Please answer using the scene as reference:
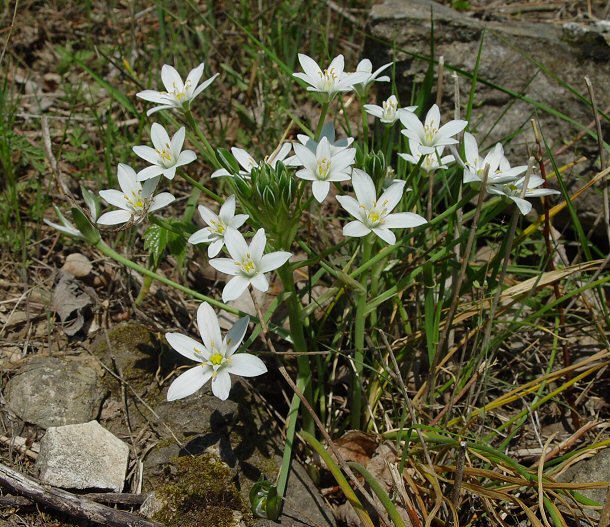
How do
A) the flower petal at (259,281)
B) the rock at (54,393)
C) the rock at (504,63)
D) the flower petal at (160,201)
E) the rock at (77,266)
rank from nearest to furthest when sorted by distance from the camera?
the flower petal at (259,281) < the flower petal at (160,201) < the rock at (54,393) < the rock at (77,266) < the rock at (504,63)

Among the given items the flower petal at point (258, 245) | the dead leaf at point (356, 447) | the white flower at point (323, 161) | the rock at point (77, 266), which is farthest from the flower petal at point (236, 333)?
the rock at point (77, 266)

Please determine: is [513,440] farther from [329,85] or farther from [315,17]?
[315,17]

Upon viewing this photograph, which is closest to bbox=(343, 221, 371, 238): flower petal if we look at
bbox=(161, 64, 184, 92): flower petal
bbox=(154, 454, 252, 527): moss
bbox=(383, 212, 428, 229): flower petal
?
bbox=(383, 212, 428, 229): flower petal

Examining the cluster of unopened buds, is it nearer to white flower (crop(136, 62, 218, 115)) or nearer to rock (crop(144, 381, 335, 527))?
white flower (crop(136, 62, 218, 115))

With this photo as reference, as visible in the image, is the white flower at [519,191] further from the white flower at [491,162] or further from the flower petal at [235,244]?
the flower petal at [235,244]

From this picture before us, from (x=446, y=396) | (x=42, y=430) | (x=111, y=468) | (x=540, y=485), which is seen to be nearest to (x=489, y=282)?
(x=446, y=396)

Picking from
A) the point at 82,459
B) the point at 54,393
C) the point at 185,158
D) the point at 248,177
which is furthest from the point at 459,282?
the point at 54,393
